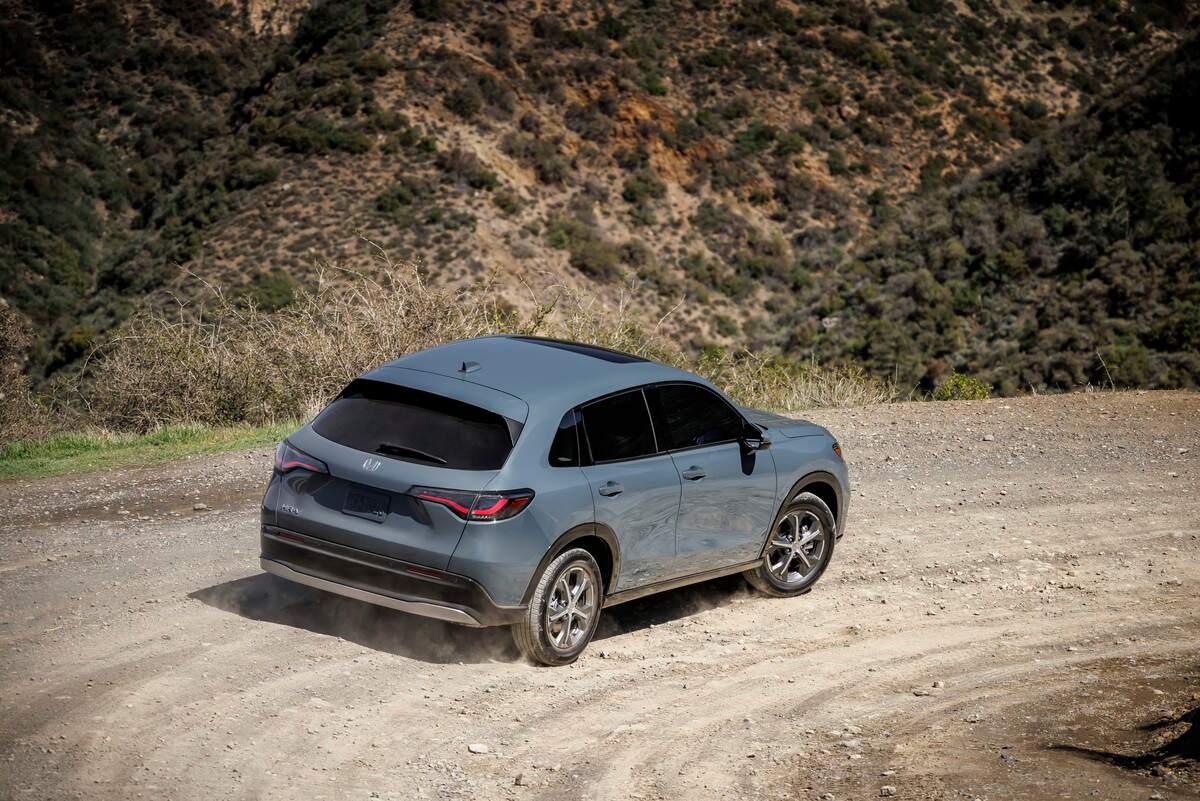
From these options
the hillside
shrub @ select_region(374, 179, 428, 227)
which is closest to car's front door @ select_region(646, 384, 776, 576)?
the hillside

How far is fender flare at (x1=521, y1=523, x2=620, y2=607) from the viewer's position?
6.56 meters

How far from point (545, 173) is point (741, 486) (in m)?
48.0

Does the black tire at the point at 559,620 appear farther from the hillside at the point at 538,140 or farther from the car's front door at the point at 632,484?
the hillside at the point at 538,140

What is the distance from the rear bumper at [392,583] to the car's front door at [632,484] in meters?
0.86

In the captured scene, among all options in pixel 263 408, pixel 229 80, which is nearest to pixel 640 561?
pixel 263 408

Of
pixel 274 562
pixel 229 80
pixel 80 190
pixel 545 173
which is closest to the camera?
pixel 274 562

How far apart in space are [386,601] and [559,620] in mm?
1000

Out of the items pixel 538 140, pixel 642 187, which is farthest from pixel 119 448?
pixel 538 140

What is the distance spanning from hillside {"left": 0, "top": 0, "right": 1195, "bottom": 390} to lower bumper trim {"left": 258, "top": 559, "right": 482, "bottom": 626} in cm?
3025

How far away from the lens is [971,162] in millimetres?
60656

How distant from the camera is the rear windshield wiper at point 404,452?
6543mm

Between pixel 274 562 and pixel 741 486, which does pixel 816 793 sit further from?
pixel 274 562

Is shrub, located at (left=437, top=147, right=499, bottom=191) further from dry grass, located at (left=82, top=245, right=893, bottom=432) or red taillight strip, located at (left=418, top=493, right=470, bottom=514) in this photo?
red taillight strip, located at (left=418, top=493, right=470, bottom=514)

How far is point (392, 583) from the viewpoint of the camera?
6.52 m
